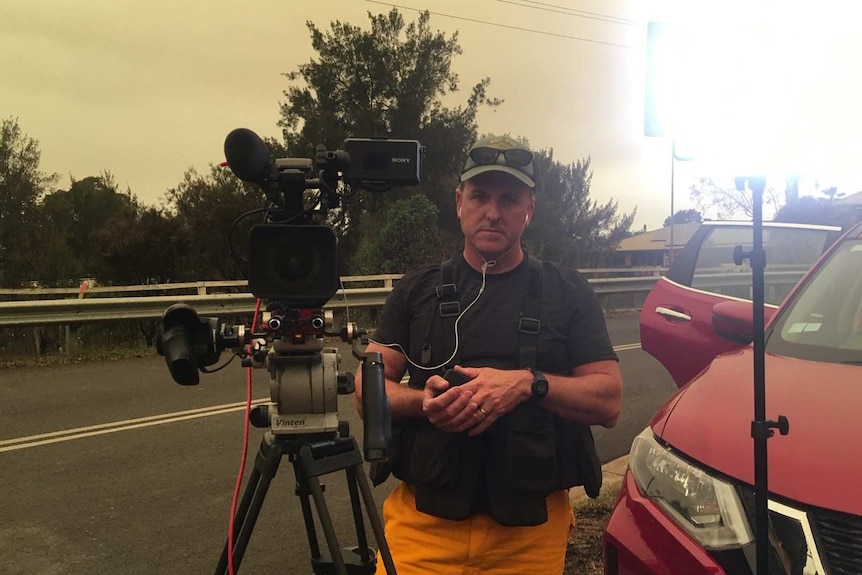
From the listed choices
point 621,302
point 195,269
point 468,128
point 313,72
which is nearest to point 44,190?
point 195,269

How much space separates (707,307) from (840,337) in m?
1.46

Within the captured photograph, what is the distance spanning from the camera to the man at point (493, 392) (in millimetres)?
1932

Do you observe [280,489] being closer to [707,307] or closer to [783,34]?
[707,307]

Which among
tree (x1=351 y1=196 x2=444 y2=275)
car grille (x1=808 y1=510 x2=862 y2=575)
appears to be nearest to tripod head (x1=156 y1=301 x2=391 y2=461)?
car grille (x1=808 y1=510 x2=862 y2=575)

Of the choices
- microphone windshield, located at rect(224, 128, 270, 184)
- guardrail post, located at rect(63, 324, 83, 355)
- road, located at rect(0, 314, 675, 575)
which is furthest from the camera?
guardrail post, located at rect(63, 324, 83, 355)

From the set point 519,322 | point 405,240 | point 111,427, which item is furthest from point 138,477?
point 405,240

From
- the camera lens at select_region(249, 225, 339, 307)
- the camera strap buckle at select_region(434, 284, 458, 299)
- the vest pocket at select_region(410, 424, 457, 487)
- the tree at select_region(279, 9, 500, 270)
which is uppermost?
the tree at select_region(279, 9, 500, 270)

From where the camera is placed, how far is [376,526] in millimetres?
1811

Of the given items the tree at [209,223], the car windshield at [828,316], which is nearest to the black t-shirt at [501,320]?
the car windshield at [828,316]

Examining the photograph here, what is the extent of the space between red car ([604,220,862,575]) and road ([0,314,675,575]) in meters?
1.90

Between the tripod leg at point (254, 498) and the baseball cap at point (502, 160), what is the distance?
109 centimetres

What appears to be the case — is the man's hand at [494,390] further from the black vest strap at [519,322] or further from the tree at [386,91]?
the tree at [386,91]

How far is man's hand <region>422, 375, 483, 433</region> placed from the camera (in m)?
1.87

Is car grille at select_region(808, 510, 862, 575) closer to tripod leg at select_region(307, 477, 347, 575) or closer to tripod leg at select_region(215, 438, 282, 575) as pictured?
tripod leg at select_region(307, 477, 347, 575)
